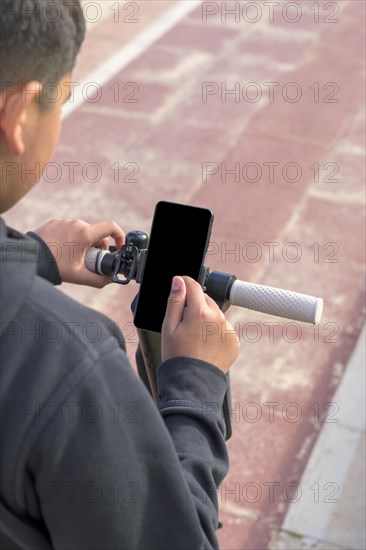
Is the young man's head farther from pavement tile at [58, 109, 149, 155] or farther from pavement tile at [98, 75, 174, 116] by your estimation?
pavement tile at [98, 75, 174, 116]

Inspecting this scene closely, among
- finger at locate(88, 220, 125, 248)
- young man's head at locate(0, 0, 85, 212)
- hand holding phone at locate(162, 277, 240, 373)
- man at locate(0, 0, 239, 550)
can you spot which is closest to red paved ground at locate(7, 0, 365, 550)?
finger at locate(88, 220, 125, 248)

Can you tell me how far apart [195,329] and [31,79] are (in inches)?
23.1

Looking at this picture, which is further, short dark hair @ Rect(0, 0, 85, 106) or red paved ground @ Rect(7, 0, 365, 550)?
red paved ground @ Rect(7, 0, 365, 550)

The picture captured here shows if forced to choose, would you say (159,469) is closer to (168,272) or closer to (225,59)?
(168,272)

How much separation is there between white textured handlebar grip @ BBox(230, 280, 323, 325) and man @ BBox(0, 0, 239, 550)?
0.54 meters

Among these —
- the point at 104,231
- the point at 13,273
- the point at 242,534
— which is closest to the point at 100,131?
the point at 242,534

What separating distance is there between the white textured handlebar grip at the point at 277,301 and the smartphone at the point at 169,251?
0.12m

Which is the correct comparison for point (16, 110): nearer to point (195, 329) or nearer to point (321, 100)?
point (195, 329)

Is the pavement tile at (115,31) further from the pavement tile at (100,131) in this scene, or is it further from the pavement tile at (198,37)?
the pavement tile at (100,131)

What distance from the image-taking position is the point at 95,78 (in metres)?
8.09

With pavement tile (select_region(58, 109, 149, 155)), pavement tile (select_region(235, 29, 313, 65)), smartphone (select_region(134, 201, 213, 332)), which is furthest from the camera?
pavement tile (select_region(235, 29, 313, 65))

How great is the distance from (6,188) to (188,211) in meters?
0.56

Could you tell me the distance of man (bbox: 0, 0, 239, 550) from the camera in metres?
1.28

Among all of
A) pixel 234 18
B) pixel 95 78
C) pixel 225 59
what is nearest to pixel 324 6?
pixel 234 18
